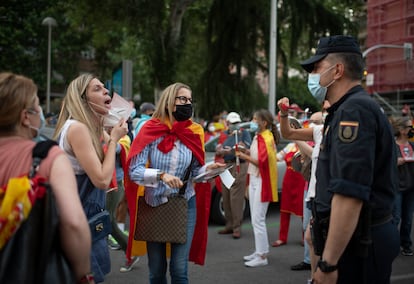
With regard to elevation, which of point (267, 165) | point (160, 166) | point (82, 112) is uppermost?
point (82, 112)

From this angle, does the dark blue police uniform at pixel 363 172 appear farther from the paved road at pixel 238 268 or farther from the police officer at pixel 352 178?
the paved road at pixel 238 268

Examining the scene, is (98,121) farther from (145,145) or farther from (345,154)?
(345,154)

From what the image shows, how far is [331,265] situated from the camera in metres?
2.36

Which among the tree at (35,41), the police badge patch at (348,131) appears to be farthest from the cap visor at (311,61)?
the tree at (35,41)

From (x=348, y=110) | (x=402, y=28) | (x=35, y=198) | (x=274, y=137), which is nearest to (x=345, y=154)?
(x=348, y=110)

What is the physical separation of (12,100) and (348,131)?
154cm

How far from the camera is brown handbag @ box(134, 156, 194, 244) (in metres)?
3.76

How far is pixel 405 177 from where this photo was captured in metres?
6.94

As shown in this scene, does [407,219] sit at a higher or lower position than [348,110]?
lower

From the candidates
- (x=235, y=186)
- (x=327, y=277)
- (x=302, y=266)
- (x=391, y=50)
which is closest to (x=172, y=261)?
(x=327, y=277)

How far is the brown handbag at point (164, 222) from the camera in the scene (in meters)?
3.76

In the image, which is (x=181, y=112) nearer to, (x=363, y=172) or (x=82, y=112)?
(x=82, y=112)

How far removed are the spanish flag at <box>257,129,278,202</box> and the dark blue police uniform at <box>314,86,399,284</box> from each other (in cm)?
378

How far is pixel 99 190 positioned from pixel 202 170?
3.51 feet
